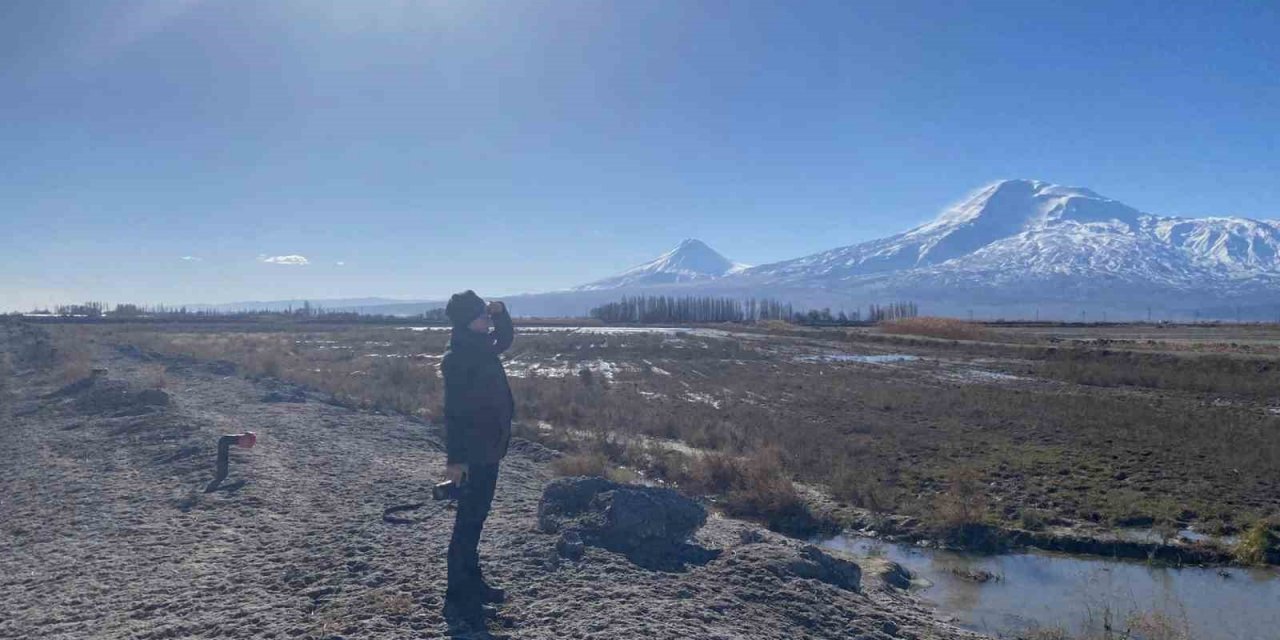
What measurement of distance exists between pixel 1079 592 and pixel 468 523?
21.8 feet

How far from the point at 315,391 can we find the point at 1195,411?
23012mm

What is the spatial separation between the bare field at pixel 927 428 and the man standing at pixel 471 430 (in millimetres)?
6468

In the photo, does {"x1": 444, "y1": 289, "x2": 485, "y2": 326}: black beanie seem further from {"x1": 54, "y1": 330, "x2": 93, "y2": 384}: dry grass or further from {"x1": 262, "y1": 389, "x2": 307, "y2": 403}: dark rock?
{"x1": 54, "y1": 330, "x2": 93, "y2": 384}: dry grass

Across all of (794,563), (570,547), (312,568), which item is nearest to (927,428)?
(794,563)

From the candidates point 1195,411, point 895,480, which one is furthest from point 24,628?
point 1195,411

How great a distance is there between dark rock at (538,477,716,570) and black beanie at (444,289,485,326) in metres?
2.61

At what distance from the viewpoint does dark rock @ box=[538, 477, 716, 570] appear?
8031 mm

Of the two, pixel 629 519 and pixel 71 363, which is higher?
pixel 71 363

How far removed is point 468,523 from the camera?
6.40 m

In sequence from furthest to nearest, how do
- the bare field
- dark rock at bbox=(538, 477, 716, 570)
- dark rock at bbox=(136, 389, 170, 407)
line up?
dark rock at bbox=(136, 389, 170, 407), the bare field, dark rock at bbox=(538, 477, 716, 570)

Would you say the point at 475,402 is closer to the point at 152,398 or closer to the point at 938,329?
the point at 152,398

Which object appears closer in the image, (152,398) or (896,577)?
(896,577)

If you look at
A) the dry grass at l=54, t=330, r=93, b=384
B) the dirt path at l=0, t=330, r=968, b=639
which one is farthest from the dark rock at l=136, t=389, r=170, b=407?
the dry grass at l=54, t=330, r=93, b=384

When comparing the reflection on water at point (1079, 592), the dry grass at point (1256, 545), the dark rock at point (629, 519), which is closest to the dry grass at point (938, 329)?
the dry grass at point (1256, 545)
